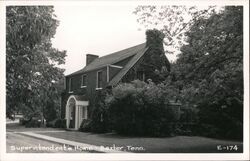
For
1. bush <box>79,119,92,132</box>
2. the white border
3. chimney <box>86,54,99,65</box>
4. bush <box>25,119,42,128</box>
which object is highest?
chimney <box>86,54,99,65</box>

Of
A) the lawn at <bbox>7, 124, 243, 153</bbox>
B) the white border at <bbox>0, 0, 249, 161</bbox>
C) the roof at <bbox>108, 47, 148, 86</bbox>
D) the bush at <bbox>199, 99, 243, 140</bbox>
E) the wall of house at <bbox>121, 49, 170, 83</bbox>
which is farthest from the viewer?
the wall of house at <bbox>121, 49, 170, 83</bbox>

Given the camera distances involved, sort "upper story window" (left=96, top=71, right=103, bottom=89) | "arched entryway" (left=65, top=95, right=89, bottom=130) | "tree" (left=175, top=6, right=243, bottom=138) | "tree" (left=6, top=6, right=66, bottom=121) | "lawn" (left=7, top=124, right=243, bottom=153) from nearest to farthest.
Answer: "tree" (left=6, top=6, right=66, bottom=121)
"lawn" (left=7, top=124, right=243, bottom=153)
"tree" (left=175, top=6, right=243, bottom=138)
"upper story window" (left=96, top=71, right=103, bottom=89)
"arched entryway" (left=65, top=95, right=89, bottom=130)

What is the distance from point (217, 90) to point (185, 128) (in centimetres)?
765

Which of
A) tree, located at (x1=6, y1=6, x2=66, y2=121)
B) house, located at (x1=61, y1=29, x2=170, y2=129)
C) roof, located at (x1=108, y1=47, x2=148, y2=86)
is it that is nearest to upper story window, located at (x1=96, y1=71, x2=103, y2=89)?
house, located at (x1=61, y1=29, x2=170, y2=129)

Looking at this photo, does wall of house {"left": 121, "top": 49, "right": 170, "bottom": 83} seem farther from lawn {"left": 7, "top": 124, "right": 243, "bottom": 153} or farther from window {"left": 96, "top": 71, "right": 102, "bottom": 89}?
lawn {"left": 7, "top": 124, "right": 243, "bottom": 153}

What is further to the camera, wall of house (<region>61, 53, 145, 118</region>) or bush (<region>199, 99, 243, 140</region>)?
wall of house (<region>61, 53, 145, 118</region>)

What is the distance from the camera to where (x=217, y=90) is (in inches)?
523

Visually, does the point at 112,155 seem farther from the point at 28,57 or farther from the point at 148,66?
the point at 148,66

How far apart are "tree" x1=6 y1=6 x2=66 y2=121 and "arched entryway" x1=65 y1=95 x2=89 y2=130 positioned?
12.2m

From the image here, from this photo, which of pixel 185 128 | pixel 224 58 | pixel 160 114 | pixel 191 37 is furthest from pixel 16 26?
pixel 185 128

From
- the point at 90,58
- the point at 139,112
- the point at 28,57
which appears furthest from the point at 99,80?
the point at 28,57

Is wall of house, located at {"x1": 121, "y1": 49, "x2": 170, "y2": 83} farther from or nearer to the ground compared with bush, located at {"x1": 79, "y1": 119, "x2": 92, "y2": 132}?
farther from the ground

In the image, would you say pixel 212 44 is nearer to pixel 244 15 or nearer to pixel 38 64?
pixel 244 15

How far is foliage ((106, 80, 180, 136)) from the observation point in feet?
60.2
